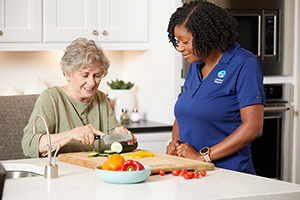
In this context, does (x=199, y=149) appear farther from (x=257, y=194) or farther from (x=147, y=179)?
(x=257, y=194)

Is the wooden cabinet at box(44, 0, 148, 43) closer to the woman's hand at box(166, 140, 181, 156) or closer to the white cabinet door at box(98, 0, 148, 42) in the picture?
the white cabinet door at box(98, 0, 148, 42)

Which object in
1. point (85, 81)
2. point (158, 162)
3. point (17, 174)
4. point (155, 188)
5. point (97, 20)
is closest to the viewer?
point (155, 188)

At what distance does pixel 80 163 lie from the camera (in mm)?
2141

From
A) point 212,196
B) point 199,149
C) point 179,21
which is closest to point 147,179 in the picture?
point 212,196

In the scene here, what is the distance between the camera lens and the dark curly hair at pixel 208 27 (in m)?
2.22

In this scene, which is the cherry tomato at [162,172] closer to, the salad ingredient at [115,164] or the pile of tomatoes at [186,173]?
the pile of tomatoes at [186,173]

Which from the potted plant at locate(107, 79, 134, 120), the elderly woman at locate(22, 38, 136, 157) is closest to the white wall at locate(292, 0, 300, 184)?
the potted plant at locate(107, 79, 134, 120)

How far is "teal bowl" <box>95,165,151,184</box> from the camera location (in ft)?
5.71

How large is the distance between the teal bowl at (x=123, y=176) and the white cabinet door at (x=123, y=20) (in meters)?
2.19

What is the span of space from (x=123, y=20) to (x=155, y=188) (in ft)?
7.79

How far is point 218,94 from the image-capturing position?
2205mm

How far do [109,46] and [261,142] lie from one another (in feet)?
→ 4.62

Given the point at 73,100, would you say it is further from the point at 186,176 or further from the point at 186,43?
the point at 186,176

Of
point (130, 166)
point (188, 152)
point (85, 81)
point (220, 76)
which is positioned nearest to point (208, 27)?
point (220, 76)
